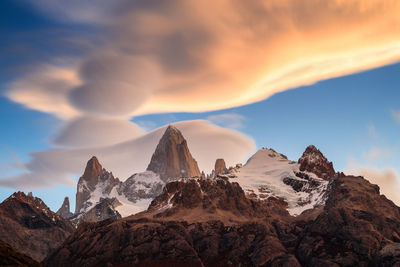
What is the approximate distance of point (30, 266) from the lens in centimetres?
19888

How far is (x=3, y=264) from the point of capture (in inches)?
7495

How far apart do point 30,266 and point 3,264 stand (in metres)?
11.8
